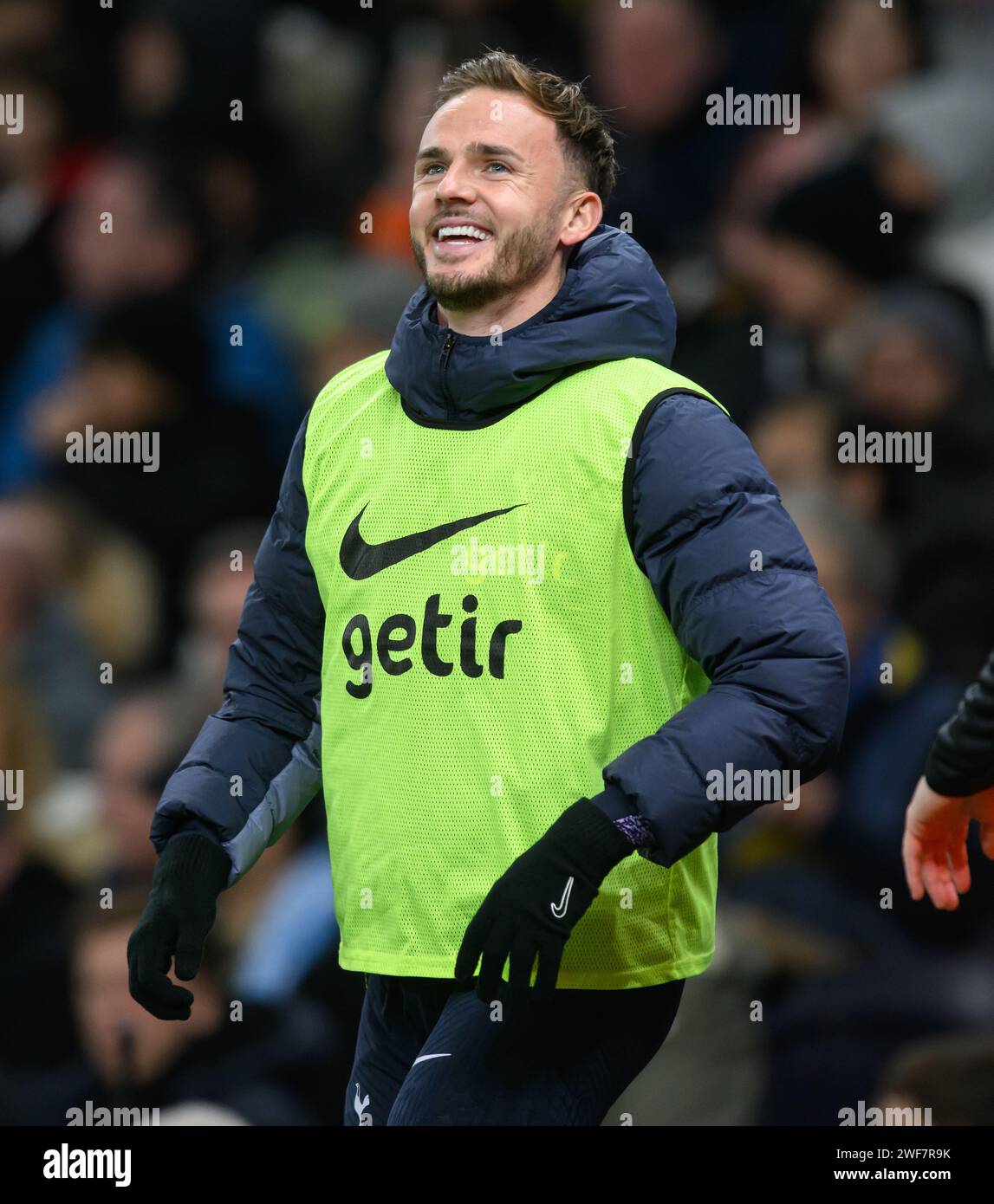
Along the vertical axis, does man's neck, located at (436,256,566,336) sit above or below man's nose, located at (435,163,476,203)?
below

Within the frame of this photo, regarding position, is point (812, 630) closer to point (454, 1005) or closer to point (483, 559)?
point (483, 559)

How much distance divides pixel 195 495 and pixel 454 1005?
385 cm

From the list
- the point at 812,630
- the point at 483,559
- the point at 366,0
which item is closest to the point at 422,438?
the point at 483,559

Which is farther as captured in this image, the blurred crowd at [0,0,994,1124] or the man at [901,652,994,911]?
the blurred crowd at [0,0,994,1124]

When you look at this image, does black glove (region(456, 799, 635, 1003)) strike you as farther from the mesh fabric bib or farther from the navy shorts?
the mesh fabric bib

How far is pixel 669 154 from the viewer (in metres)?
6.95

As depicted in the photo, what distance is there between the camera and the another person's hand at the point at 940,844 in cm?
352

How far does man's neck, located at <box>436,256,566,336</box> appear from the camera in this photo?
10.6 ft

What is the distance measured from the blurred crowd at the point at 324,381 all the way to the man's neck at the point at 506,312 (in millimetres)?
1350

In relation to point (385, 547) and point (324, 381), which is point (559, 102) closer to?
point (385, 547)

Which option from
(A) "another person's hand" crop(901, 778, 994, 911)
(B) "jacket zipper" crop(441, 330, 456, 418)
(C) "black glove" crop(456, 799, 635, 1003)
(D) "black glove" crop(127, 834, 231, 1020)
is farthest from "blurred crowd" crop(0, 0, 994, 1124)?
(C) "black glove" crop(456, 799, 635, 1003)

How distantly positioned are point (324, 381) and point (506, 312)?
356 cm

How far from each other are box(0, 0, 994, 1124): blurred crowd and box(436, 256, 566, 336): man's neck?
1.35 meters

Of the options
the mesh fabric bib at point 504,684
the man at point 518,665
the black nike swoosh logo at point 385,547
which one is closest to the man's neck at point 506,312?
the man at point 518,665
